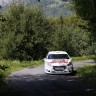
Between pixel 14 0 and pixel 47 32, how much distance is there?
233 inches

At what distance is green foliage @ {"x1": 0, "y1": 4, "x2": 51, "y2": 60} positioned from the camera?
41469 mm

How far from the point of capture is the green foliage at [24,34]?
136ft

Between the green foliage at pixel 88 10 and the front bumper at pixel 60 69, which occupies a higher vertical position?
the green foliage at pixel 88 10

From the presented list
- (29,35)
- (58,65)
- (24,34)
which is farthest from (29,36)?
(58,65)

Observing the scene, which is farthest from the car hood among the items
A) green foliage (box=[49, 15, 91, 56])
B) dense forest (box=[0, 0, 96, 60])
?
green foliage (box=[49, 15, 91, 56])

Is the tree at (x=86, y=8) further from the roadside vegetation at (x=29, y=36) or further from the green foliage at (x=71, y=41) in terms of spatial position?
the green foliage at (x=71, y=41)

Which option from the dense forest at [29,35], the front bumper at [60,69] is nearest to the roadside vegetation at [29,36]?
the dense forest at [29,35]

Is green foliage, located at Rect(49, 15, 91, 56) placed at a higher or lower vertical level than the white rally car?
lower

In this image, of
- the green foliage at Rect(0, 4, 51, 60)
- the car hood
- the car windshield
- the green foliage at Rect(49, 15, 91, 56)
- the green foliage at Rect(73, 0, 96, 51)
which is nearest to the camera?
the car hood

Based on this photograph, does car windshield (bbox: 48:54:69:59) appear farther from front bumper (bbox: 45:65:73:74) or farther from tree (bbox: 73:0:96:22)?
tree (bbox: 73:0:96:22)

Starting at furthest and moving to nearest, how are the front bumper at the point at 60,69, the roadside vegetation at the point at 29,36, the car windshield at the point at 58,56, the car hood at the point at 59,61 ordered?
the roadside vegetation at the point at 29,36
the car windshield at the point at 58,56
the car hood at the point at 59,61
the front bumper at the point at 60,69

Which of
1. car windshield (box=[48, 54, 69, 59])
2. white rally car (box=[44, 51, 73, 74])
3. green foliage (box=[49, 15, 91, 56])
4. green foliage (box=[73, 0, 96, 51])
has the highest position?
green foliage (box=[73, 0, 96, 51])

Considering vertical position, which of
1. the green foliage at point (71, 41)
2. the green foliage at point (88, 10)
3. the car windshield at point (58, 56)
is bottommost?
the green foliage at point (71, 41)

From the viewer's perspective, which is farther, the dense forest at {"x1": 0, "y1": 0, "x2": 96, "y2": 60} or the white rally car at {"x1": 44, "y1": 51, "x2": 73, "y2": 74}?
the dense forest at {"x1": 0, "y1": 0, "x2": 96, "y2": 60}
